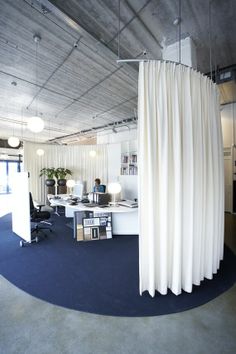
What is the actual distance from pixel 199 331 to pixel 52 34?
4.38 meters

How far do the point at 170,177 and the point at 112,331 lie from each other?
171 centimetres

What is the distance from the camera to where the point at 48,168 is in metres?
8.33

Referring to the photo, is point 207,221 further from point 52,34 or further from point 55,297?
point 52,34

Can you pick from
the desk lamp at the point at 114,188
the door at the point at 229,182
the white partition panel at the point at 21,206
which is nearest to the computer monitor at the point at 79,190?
the desk lamp at the point at 114,188

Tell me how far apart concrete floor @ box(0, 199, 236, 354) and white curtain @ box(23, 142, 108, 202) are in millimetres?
6786

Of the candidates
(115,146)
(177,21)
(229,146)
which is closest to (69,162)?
(115,146)

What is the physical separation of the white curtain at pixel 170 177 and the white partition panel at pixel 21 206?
9.10ft

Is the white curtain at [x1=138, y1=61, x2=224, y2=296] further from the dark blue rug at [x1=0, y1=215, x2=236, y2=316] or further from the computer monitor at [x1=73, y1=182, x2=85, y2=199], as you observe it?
the computer monitor at [x1=73, y1=182, x2=85, y2=199]

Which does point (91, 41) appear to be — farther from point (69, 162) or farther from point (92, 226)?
point (69, 162)

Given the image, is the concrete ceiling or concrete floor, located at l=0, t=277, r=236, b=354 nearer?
concrete floor, located at l=0, t=277, r=236, b=354

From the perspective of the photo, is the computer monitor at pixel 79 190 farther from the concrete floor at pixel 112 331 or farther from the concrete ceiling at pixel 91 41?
the concrete floor at pixel 112 331

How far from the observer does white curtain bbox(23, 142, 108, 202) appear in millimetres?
8250

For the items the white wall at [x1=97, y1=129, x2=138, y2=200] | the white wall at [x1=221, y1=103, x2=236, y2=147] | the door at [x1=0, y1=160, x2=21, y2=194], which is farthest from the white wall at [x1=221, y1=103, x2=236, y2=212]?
the door at [x1=0, y1=160, x2=21, y2=194]

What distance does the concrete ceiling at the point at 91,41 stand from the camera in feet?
8.35
